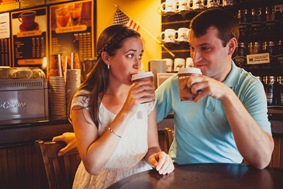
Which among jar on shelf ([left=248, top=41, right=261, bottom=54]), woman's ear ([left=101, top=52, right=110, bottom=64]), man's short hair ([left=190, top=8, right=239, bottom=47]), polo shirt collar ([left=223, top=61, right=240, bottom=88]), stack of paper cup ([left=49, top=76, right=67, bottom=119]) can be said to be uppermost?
jar on shelf ([left=248, top=41, right=261, bottom=54])

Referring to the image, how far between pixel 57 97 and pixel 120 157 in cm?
137

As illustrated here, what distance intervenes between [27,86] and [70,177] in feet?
3.77

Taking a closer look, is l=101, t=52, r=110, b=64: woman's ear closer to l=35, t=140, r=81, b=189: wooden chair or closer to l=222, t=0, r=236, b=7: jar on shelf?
l=35, t=140, r=81, b=189: wooden chair

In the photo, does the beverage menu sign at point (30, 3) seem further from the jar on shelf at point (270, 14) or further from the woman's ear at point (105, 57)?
the woman's ear at point (105, 57)

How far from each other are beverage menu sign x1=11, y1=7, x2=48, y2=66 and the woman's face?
4.65 m

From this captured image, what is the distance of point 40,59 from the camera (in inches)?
243

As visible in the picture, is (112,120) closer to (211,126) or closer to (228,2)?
(211,126)

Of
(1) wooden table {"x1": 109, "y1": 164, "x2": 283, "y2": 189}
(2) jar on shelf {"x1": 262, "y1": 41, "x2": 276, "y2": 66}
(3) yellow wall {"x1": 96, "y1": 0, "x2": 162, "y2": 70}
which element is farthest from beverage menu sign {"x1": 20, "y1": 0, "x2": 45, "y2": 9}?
(1) wooden table {"x1": 109, "y1": 164, "x2": 283, "y2": 189}

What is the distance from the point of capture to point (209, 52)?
175 centimetres

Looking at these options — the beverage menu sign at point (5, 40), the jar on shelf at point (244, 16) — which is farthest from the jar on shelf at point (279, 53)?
the beverage menu sign at point (5, 40)

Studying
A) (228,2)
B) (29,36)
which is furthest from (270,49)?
(29,36)

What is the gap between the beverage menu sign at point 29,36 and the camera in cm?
610

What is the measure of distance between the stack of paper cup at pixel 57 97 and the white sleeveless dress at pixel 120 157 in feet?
3.84

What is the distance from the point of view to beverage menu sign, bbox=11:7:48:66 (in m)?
6.10
